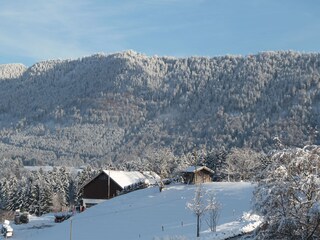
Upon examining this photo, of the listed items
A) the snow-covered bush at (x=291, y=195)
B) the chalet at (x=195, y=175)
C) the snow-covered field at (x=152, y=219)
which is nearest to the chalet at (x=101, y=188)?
the snow-covered field at (x=152, y=219)

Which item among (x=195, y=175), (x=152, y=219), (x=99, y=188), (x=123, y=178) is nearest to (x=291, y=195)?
(x=152, y=219)

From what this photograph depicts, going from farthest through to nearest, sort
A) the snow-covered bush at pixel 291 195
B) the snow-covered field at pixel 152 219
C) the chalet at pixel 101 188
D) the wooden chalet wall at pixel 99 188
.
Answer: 1. the wooden chalet wall at pixel 99 188
2. the chalet at pixel 101 188
3. the snow-covered field at pixel 152 219
4. the snow-covered bush at pixel 291 195

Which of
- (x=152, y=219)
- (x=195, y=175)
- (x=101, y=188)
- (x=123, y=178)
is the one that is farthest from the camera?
(x=123, y=178)

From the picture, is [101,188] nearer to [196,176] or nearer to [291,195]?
[196,176]

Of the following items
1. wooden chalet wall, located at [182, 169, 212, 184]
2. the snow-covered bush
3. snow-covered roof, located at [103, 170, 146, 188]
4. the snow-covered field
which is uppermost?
the snow-covered bush

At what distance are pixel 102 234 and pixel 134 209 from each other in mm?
10655

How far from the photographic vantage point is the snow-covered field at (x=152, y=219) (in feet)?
138

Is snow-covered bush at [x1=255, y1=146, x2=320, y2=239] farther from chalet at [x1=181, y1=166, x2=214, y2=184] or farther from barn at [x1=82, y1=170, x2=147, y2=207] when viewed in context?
barn at [x1=82, y1=170, x2=147, y2=207]

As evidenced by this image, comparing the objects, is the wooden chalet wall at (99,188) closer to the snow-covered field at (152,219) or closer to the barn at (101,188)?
the barn at (101,188)

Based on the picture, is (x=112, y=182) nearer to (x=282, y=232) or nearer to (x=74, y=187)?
(x=74, y=187)

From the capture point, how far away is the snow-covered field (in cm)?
4216

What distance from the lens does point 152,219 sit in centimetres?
5103

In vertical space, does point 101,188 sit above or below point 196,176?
below

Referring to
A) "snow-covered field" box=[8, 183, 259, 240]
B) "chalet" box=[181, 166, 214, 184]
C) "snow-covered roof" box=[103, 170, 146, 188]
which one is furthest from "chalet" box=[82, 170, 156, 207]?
"chalet" box=[181, 166, 214, 184]
